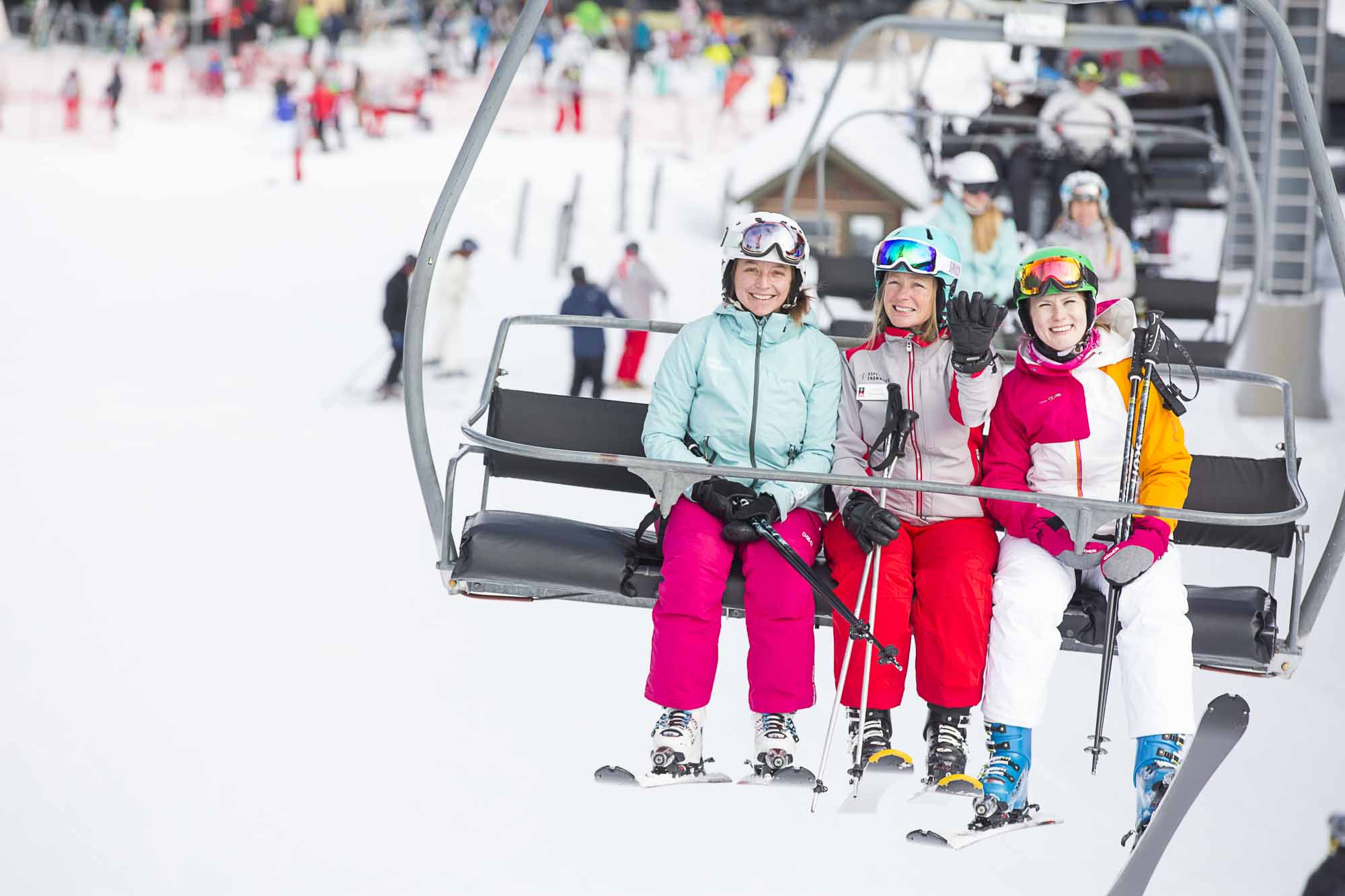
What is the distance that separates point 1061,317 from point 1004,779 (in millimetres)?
1208

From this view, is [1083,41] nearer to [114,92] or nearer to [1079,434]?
[1079,434]

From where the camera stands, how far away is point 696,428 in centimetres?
460

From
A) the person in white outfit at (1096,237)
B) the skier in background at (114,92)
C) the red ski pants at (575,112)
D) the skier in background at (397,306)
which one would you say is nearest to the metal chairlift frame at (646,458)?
the person in white outfit at (1096,237)

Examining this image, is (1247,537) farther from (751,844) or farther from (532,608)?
(532,608)

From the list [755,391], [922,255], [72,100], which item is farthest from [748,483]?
[72,100]

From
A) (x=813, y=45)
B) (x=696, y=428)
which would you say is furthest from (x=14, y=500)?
(x=813, y=45)

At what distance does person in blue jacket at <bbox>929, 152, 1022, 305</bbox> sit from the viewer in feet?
26.2

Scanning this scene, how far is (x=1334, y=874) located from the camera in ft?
11.3

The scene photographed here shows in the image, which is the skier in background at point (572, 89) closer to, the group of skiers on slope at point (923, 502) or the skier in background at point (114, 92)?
the skier in background at point (114, 92)

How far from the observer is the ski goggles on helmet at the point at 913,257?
4.37 metres

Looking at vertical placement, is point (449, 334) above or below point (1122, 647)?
below

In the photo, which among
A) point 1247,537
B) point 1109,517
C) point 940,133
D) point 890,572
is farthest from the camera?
point 940,133

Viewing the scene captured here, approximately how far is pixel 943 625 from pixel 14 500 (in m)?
9.72

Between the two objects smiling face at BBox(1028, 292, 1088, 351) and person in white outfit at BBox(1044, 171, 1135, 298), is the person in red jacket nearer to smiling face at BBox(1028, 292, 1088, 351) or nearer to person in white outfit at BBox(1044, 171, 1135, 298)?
smiling face at BBox(1028, 292, 1088, 351)
